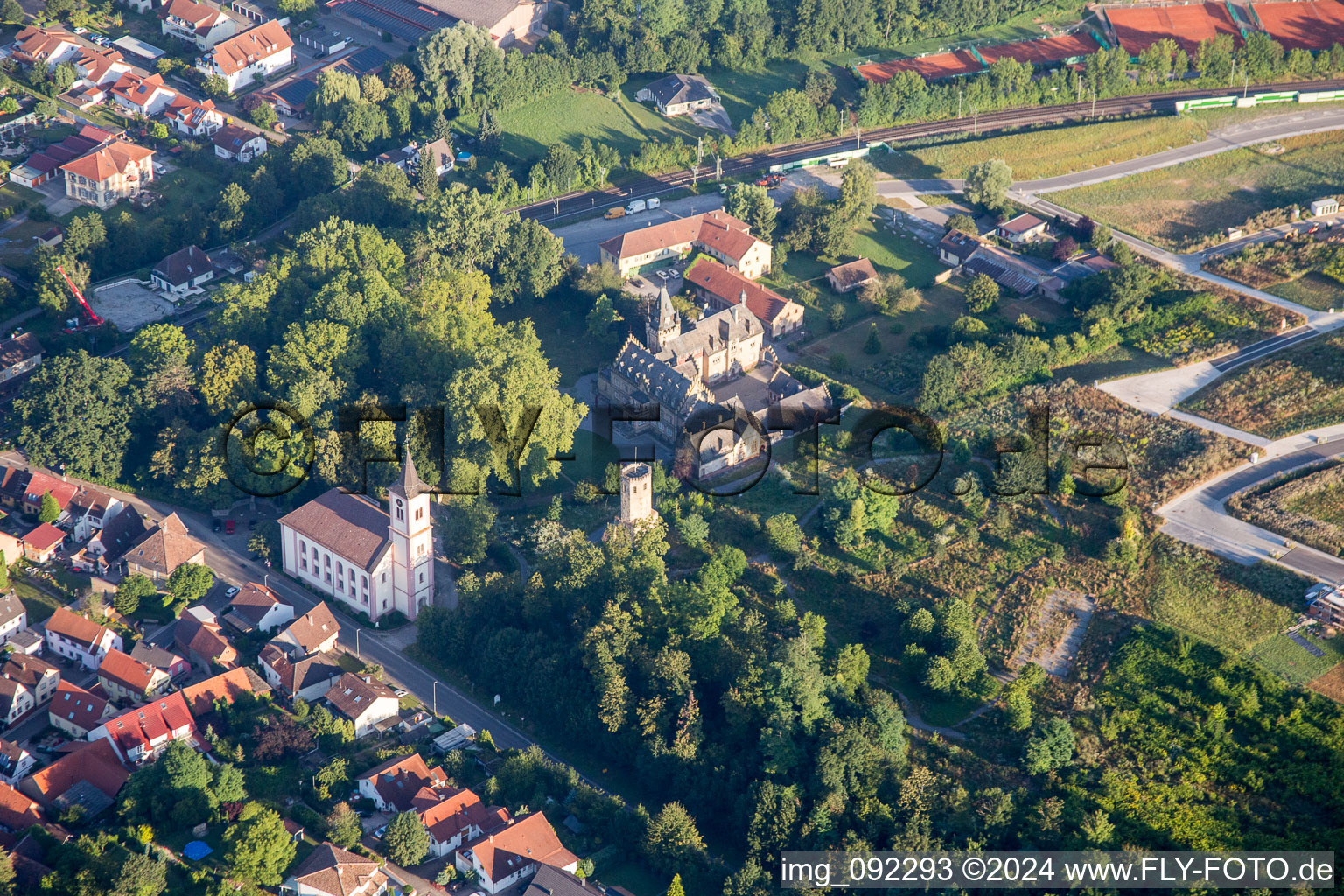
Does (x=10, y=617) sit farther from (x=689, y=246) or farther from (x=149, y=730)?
(x=689, y=246)

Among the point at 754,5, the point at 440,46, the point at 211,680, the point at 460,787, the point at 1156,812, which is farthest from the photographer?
the point at 754,5

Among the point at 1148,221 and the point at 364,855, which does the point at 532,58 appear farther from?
the point at 364,855

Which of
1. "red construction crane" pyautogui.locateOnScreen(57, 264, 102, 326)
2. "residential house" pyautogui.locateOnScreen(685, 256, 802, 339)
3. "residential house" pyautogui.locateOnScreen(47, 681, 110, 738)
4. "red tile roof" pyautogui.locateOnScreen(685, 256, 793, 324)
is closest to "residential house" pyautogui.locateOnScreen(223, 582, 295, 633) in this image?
"residential house" pyautogui.locateOnScreen(47, 681, 110, 738)

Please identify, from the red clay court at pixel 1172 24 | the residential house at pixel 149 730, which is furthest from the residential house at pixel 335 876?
the red clay court at pixel 1172 24

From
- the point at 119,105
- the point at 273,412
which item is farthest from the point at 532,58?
the point at 273,412

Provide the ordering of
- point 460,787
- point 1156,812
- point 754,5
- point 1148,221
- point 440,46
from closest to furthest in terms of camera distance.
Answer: point 1156,812
point 460,787
point 1148,221
point 440,46
point 754,5

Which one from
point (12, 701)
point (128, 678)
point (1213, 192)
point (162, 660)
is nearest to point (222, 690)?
point (162, 660)
